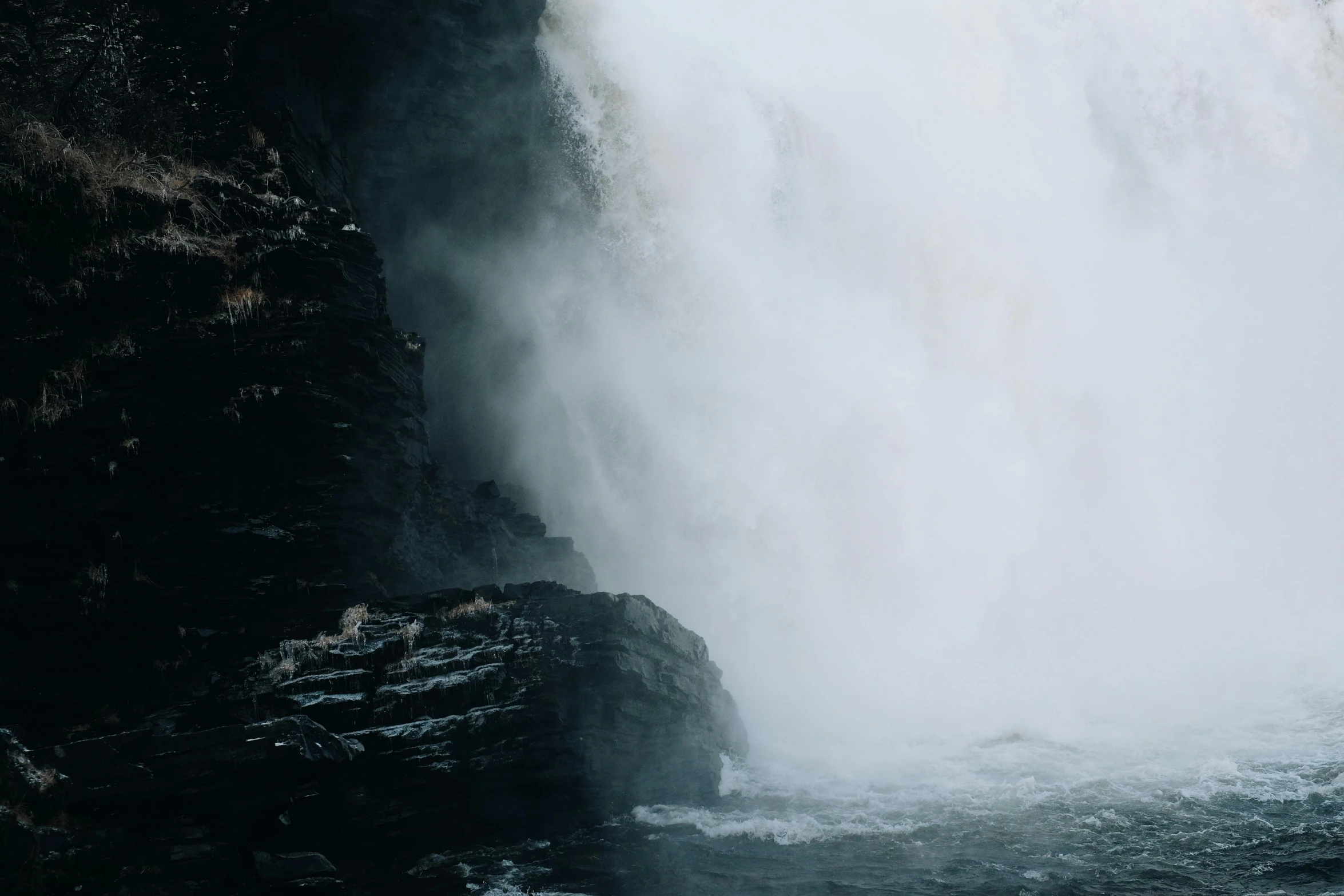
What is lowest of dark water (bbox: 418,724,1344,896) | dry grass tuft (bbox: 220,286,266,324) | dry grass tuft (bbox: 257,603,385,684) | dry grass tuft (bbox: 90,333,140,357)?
dark water (bbox: 418,724,1344,896)

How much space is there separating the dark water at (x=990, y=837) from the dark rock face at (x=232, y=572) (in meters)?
1.14

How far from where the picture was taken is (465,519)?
18641 mm

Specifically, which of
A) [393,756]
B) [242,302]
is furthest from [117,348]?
[393,756]

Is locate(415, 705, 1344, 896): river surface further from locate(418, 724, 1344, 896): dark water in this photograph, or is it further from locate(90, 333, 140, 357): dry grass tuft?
locate(90, 333, 140, 357): dry grass tuft

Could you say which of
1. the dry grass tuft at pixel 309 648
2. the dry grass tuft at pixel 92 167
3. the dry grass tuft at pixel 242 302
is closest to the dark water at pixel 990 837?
the dry grass tuft at pixel 309 648

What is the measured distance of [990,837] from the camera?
539 inches

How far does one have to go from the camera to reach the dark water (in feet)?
38.5

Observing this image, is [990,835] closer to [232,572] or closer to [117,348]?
[232,572]

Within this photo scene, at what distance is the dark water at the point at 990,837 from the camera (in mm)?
11742

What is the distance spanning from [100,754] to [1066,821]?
555 inches

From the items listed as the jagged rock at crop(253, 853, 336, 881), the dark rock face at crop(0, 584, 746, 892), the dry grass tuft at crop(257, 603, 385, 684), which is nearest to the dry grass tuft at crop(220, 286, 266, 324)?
the dry grass tuft at crop(257, 603, 385, 684)

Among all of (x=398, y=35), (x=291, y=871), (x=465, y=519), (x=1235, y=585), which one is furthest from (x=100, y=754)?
(x=1235, y=585)

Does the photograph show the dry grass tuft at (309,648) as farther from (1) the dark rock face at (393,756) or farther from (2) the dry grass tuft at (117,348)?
(2) the dry grass tuft at (117,348)

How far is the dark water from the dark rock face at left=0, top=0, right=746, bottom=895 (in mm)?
1135
